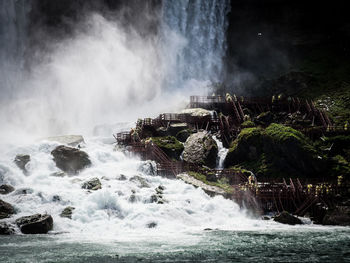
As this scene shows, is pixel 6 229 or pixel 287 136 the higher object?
pixel 287 136

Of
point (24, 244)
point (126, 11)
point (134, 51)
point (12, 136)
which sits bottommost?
point (24, 244)

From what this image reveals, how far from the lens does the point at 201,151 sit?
3466 centimetres

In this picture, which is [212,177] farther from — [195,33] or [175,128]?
[195,33]

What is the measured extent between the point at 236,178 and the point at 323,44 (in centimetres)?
4611

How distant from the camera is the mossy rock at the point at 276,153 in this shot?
3097 centimetres

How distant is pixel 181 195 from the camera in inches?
1039

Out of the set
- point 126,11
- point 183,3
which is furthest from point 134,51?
point 183,3

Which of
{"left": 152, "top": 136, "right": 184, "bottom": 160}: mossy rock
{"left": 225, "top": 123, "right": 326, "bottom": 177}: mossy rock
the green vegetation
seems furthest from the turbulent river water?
the green vegetation

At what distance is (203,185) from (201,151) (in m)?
6.62

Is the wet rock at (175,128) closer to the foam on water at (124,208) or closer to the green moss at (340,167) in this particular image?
the foam on water at (124,208)

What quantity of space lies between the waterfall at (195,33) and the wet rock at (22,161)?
1484 inches

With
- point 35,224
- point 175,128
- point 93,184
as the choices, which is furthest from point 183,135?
point 35,224

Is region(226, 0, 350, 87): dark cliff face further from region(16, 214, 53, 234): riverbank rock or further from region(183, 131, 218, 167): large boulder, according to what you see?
region(16, 214, 53, 234): riverbank rock

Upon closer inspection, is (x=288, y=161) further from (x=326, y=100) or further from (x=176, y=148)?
(x=326, y=100)
